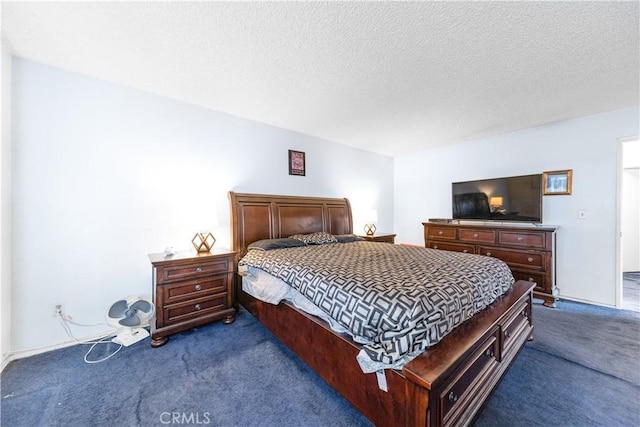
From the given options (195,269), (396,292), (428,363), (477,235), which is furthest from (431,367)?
(477,235)

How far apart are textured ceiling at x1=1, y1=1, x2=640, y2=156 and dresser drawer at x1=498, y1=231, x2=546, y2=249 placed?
1613 millimetres

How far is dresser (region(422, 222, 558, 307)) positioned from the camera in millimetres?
3035

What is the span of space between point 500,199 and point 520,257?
924mm

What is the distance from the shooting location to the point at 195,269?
2352 mm

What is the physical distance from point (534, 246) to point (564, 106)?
1777 mm

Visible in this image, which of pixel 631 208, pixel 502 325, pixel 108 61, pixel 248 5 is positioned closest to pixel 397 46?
pixel 248 5

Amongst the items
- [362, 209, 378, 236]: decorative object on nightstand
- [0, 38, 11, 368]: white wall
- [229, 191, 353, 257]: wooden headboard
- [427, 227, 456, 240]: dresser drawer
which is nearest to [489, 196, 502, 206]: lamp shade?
[427, 227, 456, 240]: dresser drawer

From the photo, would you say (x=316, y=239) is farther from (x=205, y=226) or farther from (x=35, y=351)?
(x=35, y=351)

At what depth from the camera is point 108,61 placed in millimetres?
2025

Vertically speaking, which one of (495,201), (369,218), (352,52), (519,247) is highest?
(352,52)

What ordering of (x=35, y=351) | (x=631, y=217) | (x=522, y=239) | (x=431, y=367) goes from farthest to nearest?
(x=631, y=217) → (x=522, y=239) → (x=35, y=351) → (x=431, y=367)

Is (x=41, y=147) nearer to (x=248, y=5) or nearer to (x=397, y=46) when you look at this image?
(x=248, y=5)

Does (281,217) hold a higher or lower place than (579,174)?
lower

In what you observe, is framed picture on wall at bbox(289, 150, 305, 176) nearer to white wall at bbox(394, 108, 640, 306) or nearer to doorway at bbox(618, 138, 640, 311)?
white wall at bbox(394, 108, 640, 306)
